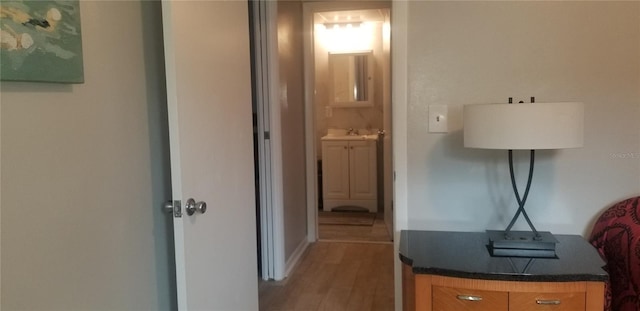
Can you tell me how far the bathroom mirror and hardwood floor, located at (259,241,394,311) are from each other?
2.04 meters

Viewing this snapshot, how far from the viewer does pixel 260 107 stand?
310 centimetres

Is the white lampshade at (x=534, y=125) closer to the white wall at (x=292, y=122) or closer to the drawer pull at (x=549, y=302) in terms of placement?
the drawer pull at (x=549, y=302)

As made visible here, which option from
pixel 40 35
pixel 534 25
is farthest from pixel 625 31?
pixel 40 35

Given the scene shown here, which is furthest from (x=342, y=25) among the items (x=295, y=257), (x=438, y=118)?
(x=438, y=118)

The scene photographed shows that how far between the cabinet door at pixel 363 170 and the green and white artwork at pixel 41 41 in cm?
393

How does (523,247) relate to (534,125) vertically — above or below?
below

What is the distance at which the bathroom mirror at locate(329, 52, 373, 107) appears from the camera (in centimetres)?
538

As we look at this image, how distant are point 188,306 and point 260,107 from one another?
1662 millimetres

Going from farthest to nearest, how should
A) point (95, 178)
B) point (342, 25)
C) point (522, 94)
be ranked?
point (342, 25) < point (522, 94) < point (95, 178)

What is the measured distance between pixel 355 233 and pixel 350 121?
1.63 metres

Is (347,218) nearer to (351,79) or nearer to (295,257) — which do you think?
(295,257)

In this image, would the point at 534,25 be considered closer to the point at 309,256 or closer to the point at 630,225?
the point at 630,225

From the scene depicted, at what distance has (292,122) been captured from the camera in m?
3.60

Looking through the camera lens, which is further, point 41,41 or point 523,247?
point 523,247
